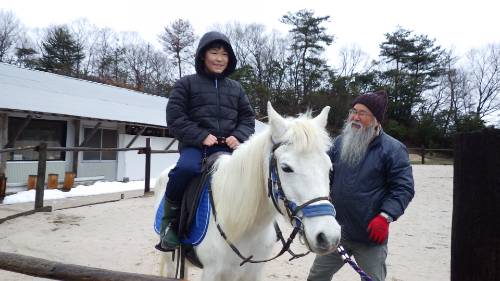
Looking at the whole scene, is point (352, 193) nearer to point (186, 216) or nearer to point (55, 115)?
point (186, 216)

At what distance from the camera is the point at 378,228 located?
2215 millimetres

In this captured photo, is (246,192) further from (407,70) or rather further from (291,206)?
(407,70)

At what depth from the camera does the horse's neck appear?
2119 mm

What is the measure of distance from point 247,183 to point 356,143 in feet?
2.75

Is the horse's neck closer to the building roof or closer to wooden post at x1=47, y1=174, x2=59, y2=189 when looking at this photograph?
the building roof

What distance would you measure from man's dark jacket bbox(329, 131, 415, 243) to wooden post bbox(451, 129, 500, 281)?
2.90 feet

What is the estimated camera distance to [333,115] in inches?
1296

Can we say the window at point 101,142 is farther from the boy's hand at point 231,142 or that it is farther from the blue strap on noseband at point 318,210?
the blue strap on noseband at point 318,210

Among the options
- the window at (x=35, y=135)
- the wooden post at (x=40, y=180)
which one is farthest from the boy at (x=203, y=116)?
the window at (x=35, y=135)

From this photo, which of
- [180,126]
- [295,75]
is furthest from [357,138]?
[295,75]

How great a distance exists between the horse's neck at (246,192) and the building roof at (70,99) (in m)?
9.62

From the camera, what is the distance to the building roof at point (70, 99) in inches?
441

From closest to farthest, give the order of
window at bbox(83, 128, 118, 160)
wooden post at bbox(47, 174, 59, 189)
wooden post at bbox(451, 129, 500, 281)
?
wooden post at bbox(451, 129, 500, 281) < wooden post at bbox(47, 174, 59, 189) < window at bbox(83, 128, 118, 160)

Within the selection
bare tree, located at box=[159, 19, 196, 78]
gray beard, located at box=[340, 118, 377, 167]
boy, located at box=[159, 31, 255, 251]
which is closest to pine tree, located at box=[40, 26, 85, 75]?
bare tree, located at box=[159, 19, 196, 78]
